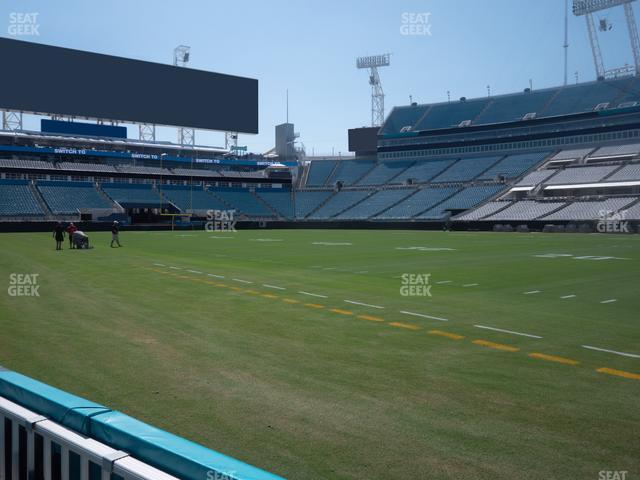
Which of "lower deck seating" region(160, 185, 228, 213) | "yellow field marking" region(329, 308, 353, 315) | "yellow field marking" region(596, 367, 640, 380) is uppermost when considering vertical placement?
"lower deck seating" region(160, 185, 228, 213)

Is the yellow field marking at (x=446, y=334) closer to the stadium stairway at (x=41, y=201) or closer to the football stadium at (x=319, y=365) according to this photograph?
the football stadium at (x=319, y=365)

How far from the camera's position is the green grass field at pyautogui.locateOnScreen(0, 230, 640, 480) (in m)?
4.58

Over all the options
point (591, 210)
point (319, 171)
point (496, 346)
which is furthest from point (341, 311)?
point (319, 171)

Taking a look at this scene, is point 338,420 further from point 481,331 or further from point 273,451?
point 481,331

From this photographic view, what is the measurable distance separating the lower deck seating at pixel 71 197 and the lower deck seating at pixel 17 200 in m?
1.53

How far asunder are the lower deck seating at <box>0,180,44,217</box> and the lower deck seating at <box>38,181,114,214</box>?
60.4 inches

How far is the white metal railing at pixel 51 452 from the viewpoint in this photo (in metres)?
2.91

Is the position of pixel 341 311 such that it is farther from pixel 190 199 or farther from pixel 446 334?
pixel 190 199

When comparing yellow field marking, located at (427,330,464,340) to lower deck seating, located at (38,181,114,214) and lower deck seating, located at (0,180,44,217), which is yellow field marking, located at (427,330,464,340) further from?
lower deck seating, located at (38,181,114,214)

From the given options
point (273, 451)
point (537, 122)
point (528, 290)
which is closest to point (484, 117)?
point (537, 122)

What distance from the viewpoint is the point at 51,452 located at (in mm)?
3422

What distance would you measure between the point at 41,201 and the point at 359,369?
66146 mm

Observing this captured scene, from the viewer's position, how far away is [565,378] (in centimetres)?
661

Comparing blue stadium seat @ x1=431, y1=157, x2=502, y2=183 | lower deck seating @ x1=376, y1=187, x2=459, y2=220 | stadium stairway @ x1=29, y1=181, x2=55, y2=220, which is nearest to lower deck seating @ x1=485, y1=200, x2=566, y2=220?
lower deck seating @ x1=376, y1=187, x2=459, y2=220
